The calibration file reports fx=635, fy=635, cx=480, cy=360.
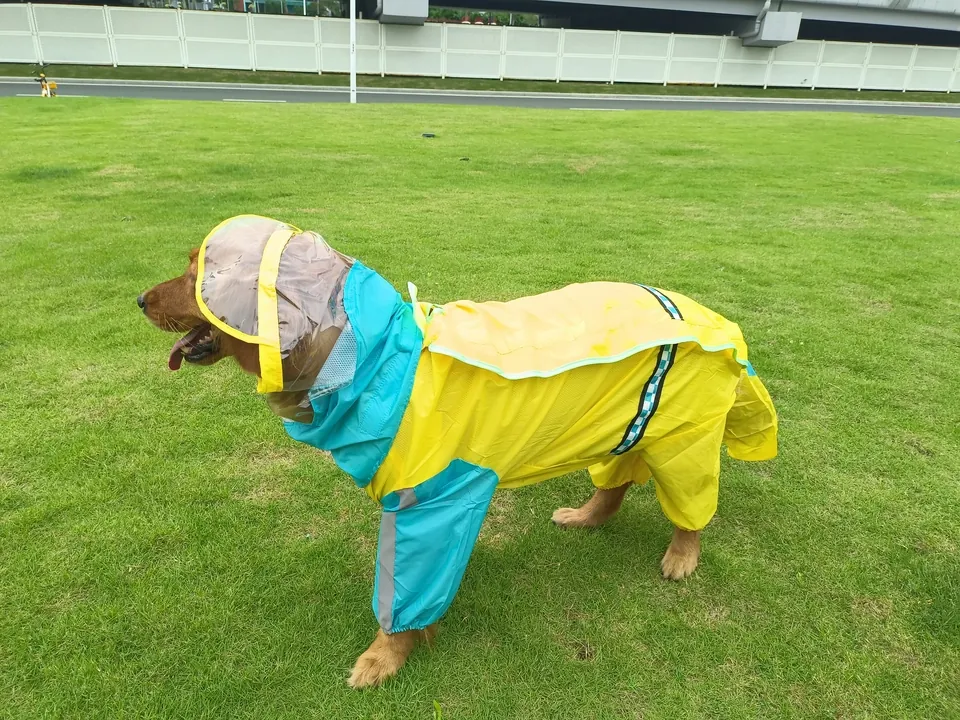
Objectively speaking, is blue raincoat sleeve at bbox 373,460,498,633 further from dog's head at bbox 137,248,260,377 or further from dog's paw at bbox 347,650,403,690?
dog's head at bbox 137,248,260,377

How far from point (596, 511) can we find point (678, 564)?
0.52m

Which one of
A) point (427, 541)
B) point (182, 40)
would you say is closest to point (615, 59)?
point (182, 40)

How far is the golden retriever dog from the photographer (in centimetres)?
216

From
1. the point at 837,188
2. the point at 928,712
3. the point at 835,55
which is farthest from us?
the point at 835,55

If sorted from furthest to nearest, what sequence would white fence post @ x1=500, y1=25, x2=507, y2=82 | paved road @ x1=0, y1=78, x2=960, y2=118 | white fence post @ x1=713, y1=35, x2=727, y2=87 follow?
white fence post @ x1=713, y1=35, x2=727, y2=87, white fence post @ x1=500, y1=25, x2=507, y2=82, paved road @ x1=0, y1=78, x2=960, y2=118

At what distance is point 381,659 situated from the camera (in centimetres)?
259

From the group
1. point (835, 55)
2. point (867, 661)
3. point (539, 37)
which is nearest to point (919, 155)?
point (867, 661)

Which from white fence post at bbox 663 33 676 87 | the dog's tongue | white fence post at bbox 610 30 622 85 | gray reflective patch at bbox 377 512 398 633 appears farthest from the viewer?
white fence post at bbox 663 33 676 87

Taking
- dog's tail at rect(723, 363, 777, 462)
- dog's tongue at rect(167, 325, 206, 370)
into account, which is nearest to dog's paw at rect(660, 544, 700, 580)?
dog's tail at rect(723, 363, 777, 462)

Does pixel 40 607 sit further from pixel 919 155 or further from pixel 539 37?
pixel 539 37

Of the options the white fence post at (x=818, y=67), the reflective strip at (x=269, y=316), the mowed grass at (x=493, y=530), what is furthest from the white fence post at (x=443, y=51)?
the reflective strip at (x=269, y=316)

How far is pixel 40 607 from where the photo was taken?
2.82 meters

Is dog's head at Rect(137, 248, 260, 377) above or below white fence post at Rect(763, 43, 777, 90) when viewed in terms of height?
below

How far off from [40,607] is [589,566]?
2.53 meters
